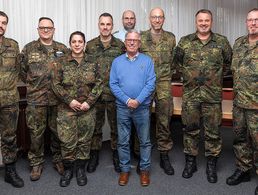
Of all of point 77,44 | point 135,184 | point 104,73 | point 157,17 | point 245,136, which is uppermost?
point 157,17

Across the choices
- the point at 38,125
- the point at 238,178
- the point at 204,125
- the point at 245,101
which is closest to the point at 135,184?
the point at 204,125

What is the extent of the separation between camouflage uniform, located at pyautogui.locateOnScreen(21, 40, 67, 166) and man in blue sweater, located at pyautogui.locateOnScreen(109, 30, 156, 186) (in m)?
0.60

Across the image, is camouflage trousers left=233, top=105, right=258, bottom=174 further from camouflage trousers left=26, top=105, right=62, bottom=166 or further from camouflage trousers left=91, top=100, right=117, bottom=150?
camouflage trousers left=26, top=105, right=62, bottom=166

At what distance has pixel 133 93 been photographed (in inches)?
118

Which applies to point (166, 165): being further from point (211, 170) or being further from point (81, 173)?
point (81, 173)

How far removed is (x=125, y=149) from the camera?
3.10 metres

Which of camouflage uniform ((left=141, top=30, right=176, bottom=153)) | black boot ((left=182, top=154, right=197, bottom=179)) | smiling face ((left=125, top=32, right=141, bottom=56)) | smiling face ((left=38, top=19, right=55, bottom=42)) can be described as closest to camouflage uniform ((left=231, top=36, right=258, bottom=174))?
black boot ((left=182, top=154, right=197, bottom=179))

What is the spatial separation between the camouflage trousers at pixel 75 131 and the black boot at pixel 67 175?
0.08 meters

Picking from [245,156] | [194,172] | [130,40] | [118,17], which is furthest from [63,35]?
[245,156]

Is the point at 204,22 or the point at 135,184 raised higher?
the point at 204,22

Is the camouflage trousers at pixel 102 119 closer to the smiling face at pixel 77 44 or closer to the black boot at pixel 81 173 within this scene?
the black boot at pixel 81 173

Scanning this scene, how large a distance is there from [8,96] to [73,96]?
571 mm

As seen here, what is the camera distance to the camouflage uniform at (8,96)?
2.97 metres

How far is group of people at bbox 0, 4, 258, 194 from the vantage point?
2975 mm
